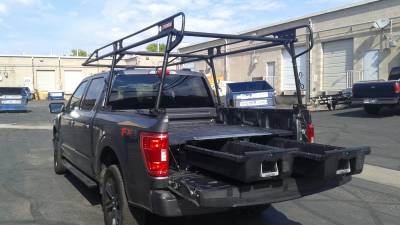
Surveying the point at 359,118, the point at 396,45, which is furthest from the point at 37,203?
the point at 396,45

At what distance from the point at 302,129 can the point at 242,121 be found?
1305mm

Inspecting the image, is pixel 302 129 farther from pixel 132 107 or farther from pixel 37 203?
pixel 37 203

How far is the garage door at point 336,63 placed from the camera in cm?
3016

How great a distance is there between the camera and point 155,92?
263 inches

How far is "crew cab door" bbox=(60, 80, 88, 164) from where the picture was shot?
7.40m

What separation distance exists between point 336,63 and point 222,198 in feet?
93.6

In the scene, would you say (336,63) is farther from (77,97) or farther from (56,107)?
(77,97)

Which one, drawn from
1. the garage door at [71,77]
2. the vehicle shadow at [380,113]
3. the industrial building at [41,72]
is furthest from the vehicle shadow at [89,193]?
the garage door at [71,77]

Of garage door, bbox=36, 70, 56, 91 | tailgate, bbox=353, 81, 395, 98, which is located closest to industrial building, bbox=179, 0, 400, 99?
tailgate, bbox=353, 81, 395, 98

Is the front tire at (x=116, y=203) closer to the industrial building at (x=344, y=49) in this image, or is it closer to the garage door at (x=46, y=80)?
the industrial building at (x=344, y=49)

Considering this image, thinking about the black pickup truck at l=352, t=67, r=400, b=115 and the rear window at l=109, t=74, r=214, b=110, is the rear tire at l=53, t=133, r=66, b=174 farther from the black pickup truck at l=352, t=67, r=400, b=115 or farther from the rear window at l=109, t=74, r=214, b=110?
the black pickup truck at l=352, t=67, r=400, b=115

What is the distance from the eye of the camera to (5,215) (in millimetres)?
6230

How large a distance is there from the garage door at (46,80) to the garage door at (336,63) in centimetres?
4141

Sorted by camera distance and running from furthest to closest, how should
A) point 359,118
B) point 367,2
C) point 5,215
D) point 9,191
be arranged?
1. point 367,2
2. point 359,118
3. point 9,191
4. point 5,215
